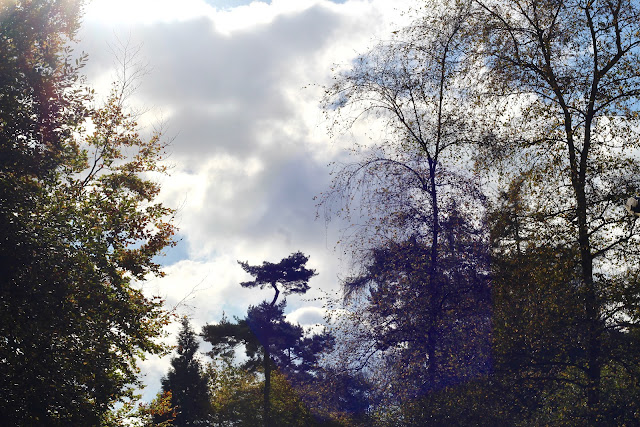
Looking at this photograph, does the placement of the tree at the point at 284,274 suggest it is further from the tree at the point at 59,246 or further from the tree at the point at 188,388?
the tree at the point at 59,246

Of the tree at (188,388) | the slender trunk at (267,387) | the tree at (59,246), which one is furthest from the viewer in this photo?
the tree at (188,388)

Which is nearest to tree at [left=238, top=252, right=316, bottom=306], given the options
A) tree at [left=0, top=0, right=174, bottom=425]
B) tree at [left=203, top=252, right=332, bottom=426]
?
tree at [left=203, top=252, right=332, bottom=426]

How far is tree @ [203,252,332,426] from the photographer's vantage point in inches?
1480

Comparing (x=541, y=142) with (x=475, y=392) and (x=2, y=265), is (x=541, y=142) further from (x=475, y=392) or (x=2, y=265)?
(x=2, y=265)

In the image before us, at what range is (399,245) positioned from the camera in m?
14.6

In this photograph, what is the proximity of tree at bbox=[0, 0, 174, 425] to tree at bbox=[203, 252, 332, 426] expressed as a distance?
22833 millimetres

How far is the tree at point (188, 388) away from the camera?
121 ft

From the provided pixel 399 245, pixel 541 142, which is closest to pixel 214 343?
pixel 399 245

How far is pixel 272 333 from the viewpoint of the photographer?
37656 mm

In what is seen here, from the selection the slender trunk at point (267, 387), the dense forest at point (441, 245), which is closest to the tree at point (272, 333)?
the slender trunk at point (267, 387)

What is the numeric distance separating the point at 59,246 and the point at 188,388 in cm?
2792

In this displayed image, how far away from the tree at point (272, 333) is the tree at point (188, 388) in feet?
5.03

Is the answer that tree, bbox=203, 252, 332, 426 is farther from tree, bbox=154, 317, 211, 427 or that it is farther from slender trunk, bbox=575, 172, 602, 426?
slender trunk, bbox=575, 172, 602, 426

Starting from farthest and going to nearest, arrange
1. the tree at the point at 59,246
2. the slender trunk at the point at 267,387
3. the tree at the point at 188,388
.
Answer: the tree at the point at 188,388
the slender trunk at the point at 267,387
the tree at the point at 59,246
